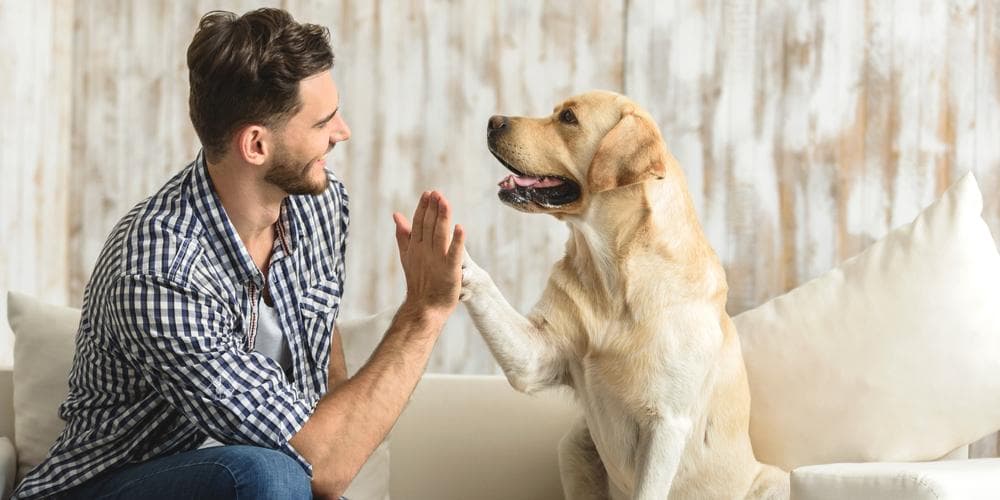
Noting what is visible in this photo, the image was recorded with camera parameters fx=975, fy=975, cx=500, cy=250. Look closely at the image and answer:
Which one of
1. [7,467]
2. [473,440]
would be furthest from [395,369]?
[7,467]

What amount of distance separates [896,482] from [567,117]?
856 millimetres

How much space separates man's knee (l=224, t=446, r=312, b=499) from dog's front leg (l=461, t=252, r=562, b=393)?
0.43 meters

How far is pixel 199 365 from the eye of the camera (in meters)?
1.43

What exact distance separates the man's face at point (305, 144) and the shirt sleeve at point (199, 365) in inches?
11.0

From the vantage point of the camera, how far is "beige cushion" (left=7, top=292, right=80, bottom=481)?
195 centimetres

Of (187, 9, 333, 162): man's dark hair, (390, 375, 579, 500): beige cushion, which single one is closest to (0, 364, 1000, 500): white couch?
(390, 375, 579, 500): beige cushion

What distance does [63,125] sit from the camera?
265cm

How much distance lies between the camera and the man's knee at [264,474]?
4.60 ft

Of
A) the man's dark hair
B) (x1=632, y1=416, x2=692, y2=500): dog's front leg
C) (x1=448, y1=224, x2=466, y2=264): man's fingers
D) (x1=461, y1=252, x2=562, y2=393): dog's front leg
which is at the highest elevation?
the man's dark hair

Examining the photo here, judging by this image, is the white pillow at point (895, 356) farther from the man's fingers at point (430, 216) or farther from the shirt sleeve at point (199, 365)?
the shirt sleeve at point (199, 365)

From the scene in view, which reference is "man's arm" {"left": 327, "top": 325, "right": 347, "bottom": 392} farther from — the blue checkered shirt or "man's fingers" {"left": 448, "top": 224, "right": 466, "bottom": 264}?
"man's fingers" {"left": 448, "top": 224, "right": 466, "bottom": 264}

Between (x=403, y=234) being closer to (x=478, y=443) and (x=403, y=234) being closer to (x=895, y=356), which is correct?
(x=478, y=443)

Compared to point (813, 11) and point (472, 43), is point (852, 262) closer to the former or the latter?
point (813, 11)

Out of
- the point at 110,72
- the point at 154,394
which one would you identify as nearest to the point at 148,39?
the point at 110,72
